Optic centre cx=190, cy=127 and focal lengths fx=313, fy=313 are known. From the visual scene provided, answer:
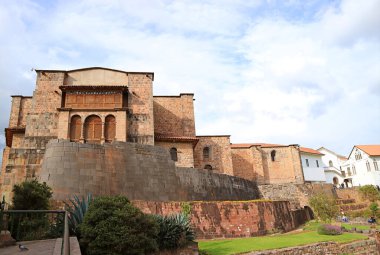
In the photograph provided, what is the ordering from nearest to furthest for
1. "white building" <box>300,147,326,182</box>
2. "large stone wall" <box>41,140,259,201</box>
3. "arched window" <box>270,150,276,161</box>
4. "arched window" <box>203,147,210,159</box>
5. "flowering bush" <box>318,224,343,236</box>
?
1. "large stone wall" <box>41,140,259,201</box>
2. "flowering bush" <box>318,224,343,236</box>
3. "arched window" <box>203,147,210,159</box>
4. "arched window" <box>270,150,276,161</box>
5. "white building" <box>300,147,326,182</box>

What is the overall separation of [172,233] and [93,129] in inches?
804

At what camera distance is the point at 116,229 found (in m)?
9.47

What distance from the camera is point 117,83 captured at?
3384cm

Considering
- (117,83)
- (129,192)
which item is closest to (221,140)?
(117,83)

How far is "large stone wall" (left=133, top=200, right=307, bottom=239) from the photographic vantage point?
18.3 m

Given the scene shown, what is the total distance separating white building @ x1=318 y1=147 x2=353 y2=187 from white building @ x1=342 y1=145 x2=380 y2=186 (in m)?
0.94

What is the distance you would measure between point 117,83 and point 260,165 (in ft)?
74.6

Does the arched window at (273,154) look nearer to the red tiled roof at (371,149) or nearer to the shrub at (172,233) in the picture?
the red tiled roof at (371,149)

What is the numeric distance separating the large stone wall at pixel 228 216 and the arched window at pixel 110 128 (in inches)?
534

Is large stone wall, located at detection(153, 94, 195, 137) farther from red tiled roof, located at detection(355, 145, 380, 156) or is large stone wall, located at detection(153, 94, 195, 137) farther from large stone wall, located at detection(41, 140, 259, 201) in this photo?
red tiled roof, located at detection(355, 145, 380, 156)

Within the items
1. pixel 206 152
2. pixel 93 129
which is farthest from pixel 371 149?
pixel 93 129

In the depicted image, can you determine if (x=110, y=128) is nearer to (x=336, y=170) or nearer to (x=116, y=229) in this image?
(x=116, y=229)

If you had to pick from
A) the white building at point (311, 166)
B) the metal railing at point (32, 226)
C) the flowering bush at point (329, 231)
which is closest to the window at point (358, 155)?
the white building at point (311, 166)

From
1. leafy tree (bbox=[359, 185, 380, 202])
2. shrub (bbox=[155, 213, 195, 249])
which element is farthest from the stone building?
leafy tree (bbox=[359, 185, 380, 202])
